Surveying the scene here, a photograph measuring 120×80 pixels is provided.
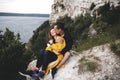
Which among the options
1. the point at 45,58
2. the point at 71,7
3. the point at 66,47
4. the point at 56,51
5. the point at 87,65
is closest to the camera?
the point at 45,58

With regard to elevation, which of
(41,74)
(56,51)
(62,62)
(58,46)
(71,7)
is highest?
(58,46)

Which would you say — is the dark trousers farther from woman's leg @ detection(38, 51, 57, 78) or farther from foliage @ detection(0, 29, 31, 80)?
foliage @ detection(0, 29, 31, 80)

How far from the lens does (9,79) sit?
22453 mm

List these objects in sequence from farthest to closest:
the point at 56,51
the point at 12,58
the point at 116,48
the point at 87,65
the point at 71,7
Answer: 1. the point at 71,7
2. the point at 12,58
3. the point at 116,48
4. the point at 87,65
5. the point at 56,51

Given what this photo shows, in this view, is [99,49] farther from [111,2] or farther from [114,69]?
[111,2]

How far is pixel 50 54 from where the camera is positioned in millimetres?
10477

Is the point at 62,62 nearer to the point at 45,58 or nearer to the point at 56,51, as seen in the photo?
the point at 56,51

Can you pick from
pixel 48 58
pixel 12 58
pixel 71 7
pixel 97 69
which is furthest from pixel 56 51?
pixel 71 7

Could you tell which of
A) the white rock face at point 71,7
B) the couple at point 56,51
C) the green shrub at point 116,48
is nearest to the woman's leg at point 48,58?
the couple at point 56,51

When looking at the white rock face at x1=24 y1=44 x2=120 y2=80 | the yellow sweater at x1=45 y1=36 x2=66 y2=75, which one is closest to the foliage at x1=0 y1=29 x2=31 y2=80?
the white rock face at x1=24 y1=44 x2=120 y2=80

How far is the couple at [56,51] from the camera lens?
10.5 metres

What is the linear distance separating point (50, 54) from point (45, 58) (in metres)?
0.20

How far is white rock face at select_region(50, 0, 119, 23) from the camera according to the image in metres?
54.8

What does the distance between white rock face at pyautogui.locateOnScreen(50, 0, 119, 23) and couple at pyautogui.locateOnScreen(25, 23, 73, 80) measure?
3592cm
